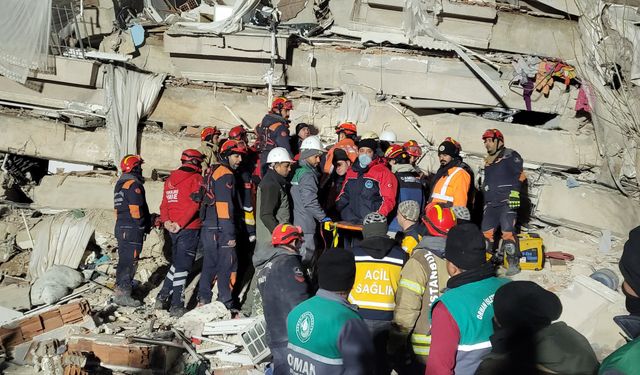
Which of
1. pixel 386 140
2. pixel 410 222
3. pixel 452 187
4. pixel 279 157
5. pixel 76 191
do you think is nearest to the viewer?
pixel 410 222

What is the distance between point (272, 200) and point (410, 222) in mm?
2224

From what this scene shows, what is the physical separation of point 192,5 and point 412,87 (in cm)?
486

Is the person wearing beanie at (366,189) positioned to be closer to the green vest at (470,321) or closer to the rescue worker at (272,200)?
the rescue worker at (272,200)

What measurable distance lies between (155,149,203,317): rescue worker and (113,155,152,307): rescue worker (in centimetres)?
30

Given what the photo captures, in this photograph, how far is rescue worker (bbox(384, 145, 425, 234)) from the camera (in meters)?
8.48

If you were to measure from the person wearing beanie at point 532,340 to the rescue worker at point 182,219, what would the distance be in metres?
5.53

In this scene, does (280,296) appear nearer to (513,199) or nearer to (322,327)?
(322,327)

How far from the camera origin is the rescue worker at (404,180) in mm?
8484

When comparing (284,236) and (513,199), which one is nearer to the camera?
(284,236)

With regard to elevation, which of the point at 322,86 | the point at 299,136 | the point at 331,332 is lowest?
the point at 331,332

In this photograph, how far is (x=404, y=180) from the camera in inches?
336

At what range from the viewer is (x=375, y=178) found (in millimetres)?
8219

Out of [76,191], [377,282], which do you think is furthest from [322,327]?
[76,191]

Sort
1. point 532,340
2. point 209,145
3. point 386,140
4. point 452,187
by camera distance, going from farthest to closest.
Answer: point 386,140, point 209,145, point 452,187, point 532,340
